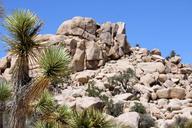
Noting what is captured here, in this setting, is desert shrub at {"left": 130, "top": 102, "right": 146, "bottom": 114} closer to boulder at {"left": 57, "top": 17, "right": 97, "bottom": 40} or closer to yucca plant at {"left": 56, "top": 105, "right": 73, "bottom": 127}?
boulder at {"left": 57, "top": 17, "right": 97, "bottom": 40}

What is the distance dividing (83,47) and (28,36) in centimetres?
4672

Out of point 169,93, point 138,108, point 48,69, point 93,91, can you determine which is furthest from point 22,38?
point 169,93

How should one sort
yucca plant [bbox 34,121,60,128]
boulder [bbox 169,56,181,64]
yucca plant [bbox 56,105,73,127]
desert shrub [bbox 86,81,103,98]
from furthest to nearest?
1. boulder [bbox 169,56,181,64]
2. desert shrub [bbox 86,81,103,98]
3. yucca plant [bbox 56,105,73,127]
4. yucca plant [bbox 34,121,60,128]

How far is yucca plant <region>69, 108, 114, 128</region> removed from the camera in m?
10.8

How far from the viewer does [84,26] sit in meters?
59.2

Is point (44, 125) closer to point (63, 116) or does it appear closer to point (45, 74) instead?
point (63, 116)

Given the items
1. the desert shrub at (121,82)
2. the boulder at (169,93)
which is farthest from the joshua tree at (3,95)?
the boulder at (169,93)

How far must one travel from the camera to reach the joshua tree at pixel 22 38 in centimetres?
948

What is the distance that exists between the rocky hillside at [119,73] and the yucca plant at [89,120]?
2870 cm

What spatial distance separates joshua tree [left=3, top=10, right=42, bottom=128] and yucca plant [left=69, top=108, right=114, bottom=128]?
73.7 inches

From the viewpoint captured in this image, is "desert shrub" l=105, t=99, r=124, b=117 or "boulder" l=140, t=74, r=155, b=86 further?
"boulder" l=140, t=74, r=155, b=86

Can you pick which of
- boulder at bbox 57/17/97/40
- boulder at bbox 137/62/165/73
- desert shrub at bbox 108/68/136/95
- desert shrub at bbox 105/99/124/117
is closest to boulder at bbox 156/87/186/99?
desert shrub at bbox 108/68/136/95

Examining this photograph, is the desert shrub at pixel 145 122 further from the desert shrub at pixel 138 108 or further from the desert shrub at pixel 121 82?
the desert shrub at pixel 121 82

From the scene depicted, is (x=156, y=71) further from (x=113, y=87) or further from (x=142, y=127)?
(x=142, y=127)
